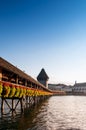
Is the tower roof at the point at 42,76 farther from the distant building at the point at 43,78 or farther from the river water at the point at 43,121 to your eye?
the river water at the point at 43,121

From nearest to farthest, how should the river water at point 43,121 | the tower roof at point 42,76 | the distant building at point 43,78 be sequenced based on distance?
the river water at point 43,121
the distant building at point 43,78
the tower roof at point 42,76

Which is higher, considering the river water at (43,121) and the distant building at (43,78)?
the distant building at (43,78)

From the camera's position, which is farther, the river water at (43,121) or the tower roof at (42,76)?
the tower roof at (42,76)

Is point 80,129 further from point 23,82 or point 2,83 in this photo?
point 23,82

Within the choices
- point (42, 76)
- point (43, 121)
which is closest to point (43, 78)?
point (42, 76)

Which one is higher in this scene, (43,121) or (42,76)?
(42,76)

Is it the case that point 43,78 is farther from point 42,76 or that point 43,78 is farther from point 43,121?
point 43,121

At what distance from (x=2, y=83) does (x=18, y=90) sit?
5.04m

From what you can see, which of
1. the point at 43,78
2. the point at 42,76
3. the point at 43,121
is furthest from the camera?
the point at 42,76

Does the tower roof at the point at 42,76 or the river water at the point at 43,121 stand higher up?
the tower roof at the point at 42,76

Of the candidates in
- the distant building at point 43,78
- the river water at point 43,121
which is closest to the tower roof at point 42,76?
the distant building at point 43,78

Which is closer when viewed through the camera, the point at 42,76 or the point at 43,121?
the point at 43,121

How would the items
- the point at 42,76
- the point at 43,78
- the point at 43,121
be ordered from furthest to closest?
the point at 42,76 < the point at 43,78 < the point at 43,121

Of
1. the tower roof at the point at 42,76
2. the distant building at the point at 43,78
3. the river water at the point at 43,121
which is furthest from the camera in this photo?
the tower roof at the point at 42,76
